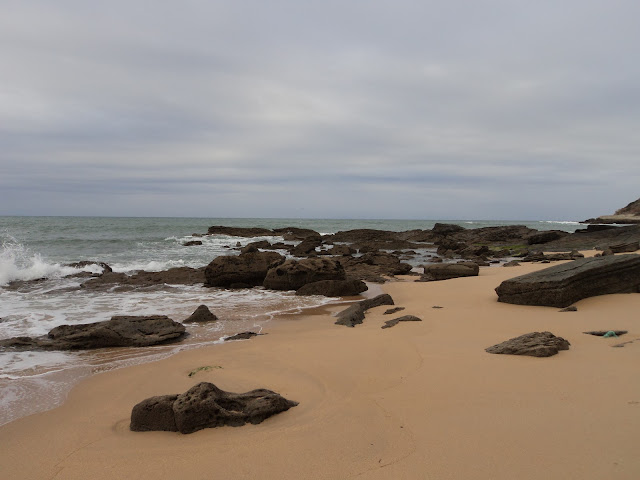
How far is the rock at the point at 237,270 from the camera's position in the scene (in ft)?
52.5

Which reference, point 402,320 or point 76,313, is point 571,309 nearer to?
point 402,320

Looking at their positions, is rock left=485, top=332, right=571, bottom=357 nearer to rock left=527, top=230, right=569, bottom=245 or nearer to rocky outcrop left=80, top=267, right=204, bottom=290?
rocky outcrop left=80, top=267, right=204, bottom=290

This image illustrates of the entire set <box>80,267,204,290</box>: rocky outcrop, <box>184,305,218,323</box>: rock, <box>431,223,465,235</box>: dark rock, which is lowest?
<box>80,267,204,290</box>: rocky outcrop

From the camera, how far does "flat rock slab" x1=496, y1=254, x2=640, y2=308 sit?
27.2 feet

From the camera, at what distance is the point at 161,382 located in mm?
5258

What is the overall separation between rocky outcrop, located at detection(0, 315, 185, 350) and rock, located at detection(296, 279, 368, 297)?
243 inches

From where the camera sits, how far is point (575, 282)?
8.38m

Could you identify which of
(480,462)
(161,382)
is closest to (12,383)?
(161,382)

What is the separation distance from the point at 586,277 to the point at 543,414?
253 inches

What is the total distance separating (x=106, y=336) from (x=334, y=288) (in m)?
7.48

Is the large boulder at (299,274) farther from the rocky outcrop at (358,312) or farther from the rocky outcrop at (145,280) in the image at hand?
the rocky outcrop at (358,312)

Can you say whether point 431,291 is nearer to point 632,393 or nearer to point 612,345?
point 612,345

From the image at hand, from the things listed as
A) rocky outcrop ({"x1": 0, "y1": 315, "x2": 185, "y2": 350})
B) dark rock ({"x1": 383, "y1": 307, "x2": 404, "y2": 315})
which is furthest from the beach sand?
dark rock ({"x1": 383, "y1": 307, "x2": 404, "y2": 315})

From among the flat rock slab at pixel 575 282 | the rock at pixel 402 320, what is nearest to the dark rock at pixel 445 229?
the flat rock slab at pixel 575 282
